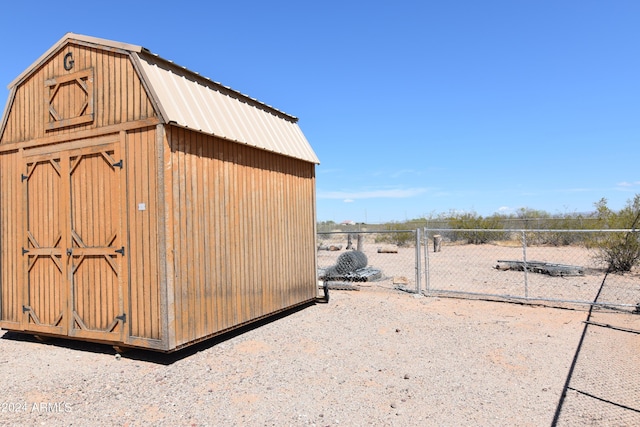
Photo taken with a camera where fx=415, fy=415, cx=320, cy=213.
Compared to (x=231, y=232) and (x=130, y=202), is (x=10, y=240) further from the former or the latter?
(x=231, y=232)

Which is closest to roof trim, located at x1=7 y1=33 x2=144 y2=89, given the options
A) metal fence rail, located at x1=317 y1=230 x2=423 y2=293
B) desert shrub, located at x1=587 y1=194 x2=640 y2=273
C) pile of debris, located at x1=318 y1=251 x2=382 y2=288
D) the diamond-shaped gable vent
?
the diamond-shaped gable vent

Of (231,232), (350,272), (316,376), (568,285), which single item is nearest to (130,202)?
(231,232)

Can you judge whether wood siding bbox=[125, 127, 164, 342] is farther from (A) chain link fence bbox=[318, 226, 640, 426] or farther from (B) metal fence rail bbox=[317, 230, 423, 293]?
(B) metal fence rail bbox=[317, 230, 423, 293]

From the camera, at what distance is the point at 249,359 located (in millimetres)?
5691

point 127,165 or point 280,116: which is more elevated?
point 280,116

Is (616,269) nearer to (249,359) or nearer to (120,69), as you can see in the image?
(249,359)

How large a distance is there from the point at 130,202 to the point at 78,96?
78.2 inches

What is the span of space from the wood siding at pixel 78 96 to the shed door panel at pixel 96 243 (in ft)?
1.91

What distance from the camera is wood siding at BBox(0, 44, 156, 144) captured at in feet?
19.0

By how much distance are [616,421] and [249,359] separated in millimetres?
4122

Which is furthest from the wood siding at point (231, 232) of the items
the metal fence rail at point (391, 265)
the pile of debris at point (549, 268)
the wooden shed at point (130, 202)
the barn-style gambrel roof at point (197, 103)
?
the pile of debris at point (549, 268)

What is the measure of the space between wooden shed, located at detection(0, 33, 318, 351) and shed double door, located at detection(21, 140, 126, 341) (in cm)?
2

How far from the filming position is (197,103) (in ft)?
20.6

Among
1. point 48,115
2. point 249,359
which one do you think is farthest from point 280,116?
point 249,359
